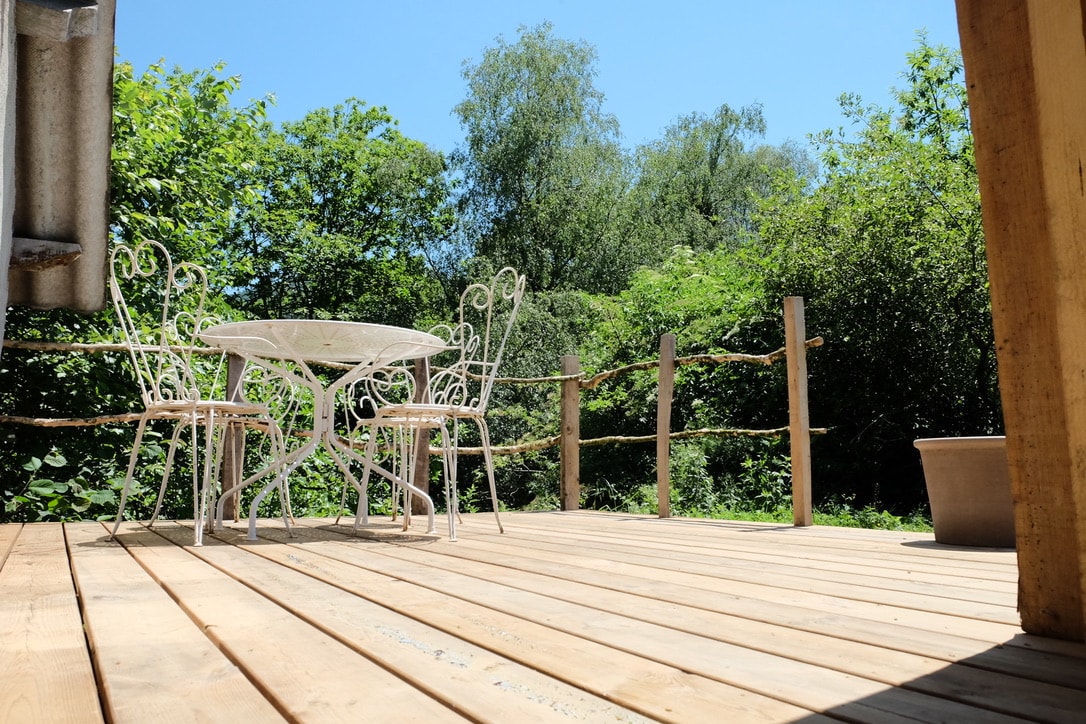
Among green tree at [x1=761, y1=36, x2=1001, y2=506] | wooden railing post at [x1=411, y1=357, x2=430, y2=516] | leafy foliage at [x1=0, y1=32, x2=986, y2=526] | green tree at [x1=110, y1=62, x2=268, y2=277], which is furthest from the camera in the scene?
green tree at [x1=761, y1=36, x2=1001, y2=506]

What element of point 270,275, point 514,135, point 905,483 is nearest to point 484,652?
point 905,483

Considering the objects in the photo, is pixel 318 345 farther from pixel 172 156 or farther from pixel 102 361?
pixel 172 156

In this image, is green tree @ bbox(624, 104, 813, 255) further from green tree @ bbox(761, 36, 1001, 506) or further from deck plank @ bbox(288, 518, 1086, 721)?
deck plank @ bbox(288, 518, 1086, 721)

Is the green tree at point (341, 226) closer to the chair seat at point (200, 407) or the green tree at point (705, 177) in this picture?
the green tree at point (705, 177)

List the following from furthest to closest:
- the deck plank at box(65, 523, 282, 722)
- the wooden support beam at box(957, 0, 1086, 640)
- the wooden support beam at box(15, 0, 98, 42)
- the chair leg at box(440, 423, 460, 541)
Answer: the chair leg at box(440, 423, 460, 541) → the wooden support beam at box(957, 0, 1086, 640) → the wooden support beam at box(15, 0, 98, 42) → the deck plank at box(65, 523, 282, 722)

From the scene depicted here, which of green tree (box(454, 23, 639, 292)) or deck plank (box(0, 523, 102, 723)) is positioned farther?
green tree (box(454, 23, 639, 292))

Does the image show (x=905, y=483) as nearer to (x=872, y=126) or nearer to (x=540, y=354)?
(x=872, y=126)

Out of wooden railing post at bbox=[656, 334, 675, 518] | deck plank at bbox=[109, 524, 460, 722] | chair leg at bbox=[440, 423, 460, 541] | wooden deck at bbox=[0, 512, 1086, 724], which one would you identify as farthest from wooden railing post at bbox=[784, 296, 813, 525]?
deck plank at bbox=[109, 524, 460, 722]

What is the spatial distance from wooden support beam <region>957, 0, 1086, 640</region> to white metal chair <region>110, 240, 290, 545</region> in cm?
245

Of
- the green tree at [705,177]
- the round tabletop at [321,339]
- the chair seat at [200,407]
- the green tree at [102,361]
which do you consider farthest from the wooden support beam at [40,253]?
the green tree at [705,177]

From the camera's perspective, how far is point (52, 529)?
3.89 metres

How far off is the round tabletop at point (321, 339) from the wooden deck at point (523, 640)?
80 centimetres

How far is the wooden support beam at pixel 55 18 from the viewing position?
1192mm

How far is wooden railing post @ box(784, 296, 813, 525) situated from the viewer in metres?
4.14
